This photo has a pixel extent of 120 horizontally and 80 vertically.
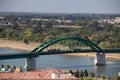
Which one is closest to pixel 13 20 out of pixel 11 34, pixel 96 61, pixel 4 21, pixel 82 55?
pixel 4 21

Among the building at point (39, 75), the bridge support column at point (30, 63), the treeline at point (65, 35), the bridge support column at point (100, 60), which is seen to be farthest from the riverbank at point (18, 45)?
the building at point (39, 75)

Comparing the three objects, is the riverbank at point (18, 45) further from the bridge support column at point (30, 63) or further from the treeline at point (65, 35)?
the bridge support column at point (30, 63)

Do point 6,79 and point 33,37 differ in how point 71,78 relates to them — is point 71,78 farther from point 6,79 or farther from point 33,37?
point 33,37

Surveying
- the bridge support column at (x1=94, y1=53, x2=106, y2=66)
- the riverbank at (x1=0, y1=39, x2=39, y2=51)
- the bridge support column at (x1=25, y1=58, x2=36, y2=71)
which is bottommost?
the riverbank at (x1=0, y1=39, x2=39, y2=51)

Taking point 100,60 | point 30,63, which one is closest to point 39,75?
point 30,63

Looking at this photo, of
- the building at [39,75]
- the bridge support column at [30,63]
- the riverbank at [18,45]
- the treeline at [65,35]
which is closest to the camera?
the building at [39,75]

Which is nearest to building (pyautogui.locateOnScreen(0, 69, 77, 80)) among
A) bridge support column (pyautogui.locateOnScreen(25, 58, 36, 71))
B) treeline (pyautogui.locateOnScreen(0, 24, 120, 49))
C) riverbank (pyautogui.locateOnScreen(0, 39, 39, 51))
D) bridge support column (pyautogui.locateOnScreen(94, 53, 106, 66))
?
bridge support column (pyautogui.locateOnScreen(25, 58, 36, 71))

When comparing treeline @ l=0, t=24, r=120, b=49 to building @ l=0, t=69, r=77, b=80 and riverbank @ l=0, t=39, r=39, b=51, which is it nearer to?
riverbank @ l=0, t=39, r=39, b=51

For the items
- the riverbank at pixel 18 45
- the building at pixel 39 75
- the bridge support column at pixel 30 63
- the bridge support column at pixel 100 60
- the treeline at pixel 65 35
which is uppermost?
the building at pixel 39 75

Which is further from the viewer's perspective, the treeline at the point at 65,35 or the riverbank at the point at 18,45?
the treeline at the point at 65,35

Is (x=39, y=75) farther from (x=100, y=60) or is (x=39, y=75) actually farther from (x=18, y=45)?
(x=18, y=45)

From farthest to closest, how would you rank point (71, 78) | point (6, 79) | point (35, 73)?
point (35, 73)
point (71, 78)
point (6, 79)
